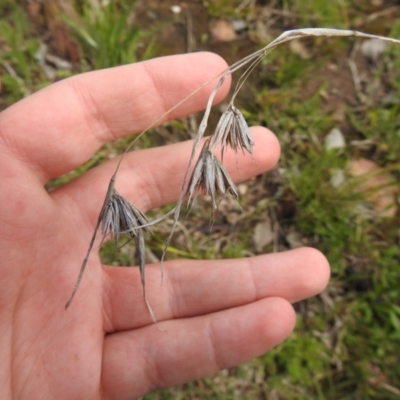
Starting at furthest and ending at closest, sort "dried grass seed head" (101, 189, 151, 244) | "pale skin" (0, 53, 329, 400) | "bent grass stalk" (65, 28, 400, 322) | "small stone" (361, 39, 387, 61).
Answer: "small stone" (361, 39, 387, 61), "pale skin" (0, 53, 329, 400), "dried grass seed head" (101, 189, 151, 244), "bent grass stalk" (65, 28, 400, 322)

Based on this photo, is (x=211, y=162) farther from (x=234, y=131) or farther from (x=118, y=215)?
(x=118, y=215)

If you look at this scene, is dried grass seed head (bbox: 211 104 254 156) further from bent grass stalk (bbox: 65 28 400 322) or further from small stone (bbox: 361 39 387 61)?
small stone (bbox: 361 39 387 61)

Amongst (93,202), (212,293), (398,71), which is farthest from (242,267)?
(398,71)

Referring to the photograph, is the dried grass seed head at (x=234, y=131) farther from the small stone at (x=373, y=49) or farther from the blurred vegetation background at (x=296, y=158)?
the small stone at (x=373, y=49)

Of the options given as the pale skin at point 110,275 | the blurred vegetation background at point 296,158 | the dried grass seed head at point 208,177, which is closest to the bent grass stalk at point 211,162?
the dried grass seed head at point 208,177

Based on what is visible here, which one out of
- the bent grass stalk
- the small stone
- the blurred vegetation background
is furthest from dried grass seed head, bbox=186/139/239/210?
the small stone

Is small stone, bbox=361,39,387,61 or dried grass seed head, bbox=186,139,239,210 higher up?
dried grass seed head, bbox=186,139,239,210
